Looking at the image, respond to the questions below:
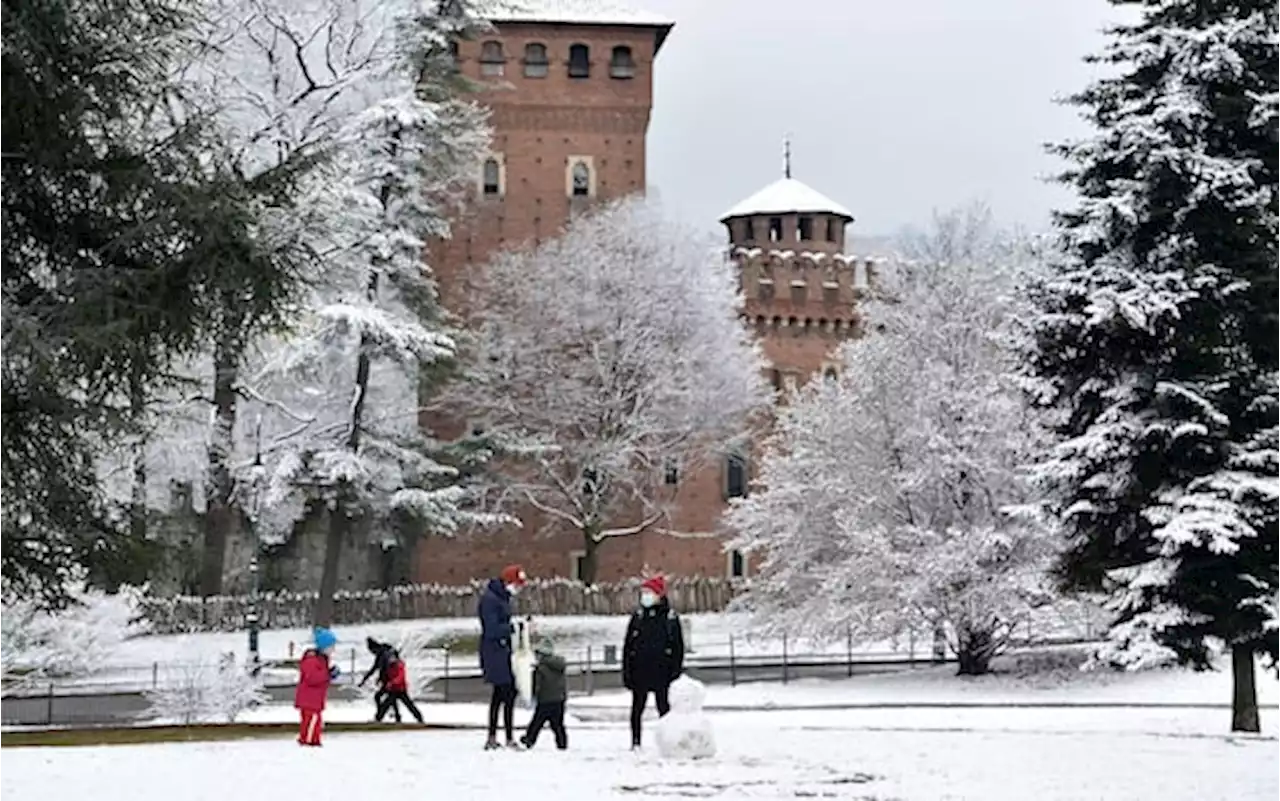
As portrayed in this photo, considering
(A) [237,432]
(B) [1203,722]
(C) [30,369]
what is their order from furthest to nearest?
(A) [237,432] → (B) [1203,722] → (C) [30,369]

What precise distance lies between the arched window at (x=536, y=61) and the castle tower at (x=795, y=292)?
336 inches

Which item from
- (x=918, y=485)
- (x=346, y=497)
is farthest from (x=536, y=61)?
(x=918, y=485)

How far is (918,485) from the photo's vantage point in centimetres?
3219

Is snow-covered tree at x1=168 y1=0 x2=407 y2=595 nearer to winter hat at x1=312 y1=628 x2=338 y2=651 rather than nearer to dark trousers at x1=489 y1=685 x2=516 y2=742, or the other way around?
winter hat at x1=312 y1=628 x2=338 y2=651

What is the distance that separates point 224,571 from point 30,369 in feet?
121

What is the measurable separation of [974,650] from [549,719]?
17647 mm

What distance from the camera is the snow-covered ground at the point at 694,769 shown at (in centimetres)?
1208

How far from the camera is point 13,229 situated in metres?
11.6

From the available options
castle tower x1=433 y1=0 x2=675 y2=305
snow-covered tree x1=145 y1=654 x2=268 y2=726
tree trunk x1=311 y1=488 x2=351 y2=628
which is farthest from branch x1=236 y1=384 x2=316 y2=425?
castle tower x1=433 y1=0 x2=675 y2=305

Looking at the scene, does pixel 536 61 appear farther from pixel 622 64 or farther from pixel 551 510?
pixel 551 510

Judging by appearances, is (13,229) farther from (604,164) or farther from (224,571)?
(604,164)

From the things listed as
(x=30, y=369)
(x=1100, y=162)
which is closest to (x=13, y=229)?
(x=30, y=369)

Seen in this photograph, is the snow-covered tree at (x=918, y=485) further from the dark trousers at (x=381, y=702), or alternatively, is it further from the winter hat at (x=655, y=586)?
the winter hat at (x=655, y=586)

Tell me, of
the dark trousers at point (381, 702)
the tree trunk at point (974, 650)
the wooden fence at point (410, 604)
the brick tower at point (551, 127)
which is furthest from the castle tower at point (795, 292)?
the dark trousers at point (381, 702)
